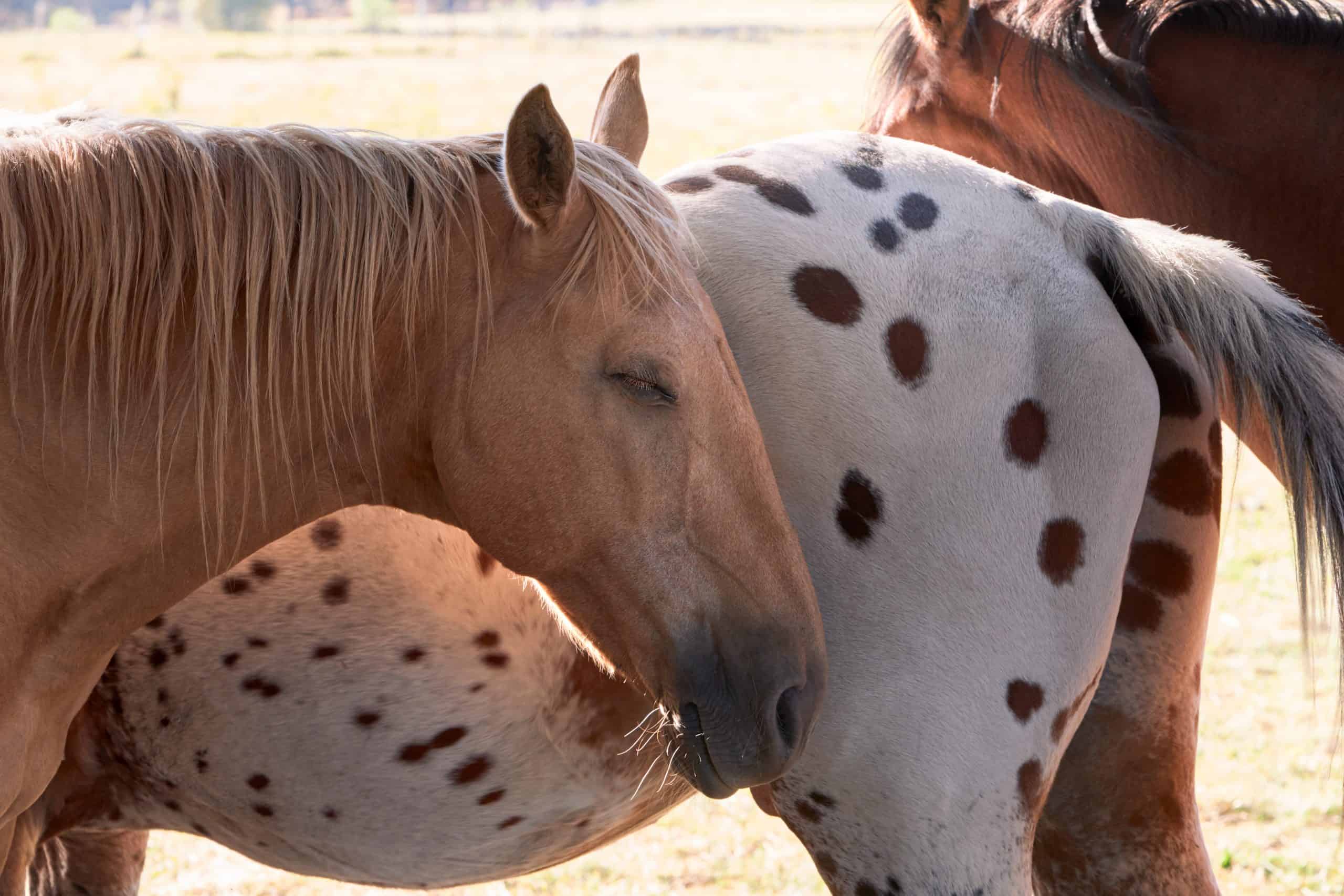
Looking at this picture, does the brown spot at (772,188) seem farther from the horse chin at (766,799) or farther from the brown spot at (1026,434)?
the horse chin at (766,799)

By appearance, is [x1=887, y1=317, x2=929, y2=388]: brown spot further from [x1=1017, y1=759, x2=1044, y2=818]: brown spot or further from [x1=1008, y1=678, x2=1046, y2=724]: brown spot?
[x1=1017, y1=759, x2=1044, y2=818]: brown spot

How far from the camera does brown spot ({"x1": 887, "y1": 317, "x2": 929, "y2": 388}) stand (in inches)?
72.1

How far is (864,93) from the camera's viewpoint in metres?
3.19

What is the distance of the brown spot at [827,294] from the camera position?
1857 mm

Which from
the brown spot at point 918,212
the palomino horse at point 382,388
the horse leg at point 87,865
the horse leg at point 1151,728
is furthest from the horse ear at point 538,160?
the horse leg at point 87,865

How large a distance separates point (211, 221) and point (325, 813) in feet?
3.59

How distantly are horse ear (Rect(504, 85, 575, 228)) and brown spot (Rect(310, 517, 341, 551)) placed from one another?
0.78 m

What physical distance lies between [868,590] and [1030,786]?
1.26 feet

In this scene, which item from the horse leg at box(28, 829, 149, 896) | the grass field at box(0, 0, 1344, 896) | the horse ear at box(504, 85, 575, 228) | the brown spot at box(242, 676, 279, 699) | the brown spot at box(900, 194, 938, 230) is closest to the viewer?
the horse ear at box(504, 85, 575, 228)

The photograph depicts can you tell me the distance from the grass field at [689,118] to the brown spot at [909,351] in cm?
49

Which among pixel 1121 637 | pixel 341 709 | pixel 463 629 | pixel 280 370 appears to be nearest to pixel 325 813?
pixel 341 709

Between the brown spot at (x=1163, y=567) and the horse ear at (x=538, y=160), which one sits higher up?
the horse ear at (x=538, y=160)

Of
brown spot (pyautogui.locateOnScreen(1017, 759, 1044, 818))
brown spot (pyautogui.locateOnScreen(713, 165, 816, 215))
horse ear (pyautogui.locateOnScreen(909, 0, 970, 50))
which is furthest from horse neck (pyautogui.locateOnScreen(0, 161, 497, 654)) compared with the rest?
horse ear (pyautogui.locateOnScreen(909, 0, 970, 50))

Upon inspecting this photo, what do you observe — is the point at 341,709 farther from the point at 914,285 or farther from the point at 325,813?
the point at 914,285
